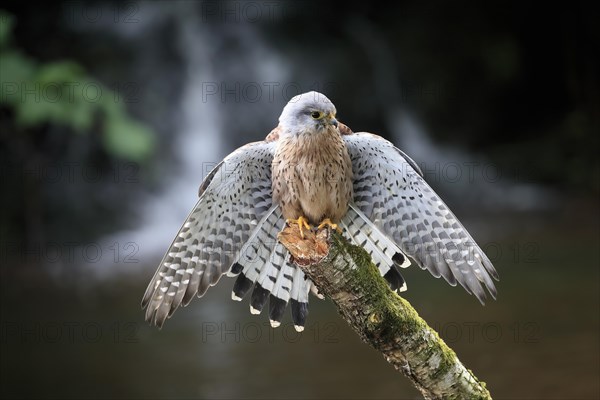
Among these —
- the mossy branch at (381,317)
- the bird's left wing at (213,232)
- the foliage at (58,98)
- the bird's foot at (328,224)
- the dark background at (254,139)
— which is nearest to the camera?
the mossy branch at (381,317)

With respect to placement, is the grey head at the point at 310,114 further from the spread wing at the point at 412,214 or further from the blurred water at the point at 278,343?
the blurred water at the point at 278,343

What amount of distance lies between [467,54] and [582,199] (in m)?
2.92

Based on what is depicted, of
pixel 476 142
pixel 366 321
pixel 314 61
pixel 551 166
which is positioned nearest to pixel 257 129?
pixel 314 61

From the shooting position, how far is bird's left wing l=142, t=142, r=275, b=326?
13.4 feet

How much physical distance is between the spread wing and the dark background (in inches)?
79.9

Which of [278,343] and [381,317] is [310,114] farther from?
[278,343]

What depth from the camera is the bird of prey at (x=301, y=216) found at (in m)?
4.00

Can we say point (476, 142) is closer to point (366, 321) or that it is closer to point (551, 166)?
point (551, 166)

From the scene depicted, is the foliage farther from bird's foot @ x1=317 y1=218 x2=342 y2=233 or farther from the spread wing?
bird's foot @ x1=317 y1=218 x2=342 y2=233

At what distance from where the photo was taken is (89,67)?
34.6ft

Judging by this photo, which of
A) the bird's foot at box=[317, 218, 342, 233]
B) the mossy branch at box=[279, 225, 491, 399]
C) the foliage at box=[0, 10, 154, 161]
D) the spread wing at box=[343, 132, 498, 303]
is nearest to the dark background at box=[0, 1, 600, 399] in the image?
the foliage at box=[0, 10, 154, 161]

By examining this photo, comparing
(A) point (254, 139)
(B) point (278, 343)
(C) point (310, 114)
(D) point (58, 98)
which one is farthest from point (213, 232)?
(A) point (254, 139)

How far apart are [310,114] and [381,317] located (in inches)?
47.7

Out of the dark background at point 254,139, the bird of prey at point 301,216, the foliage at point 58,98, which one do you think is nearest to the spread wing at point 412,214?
the bird of prey at point 301,216
